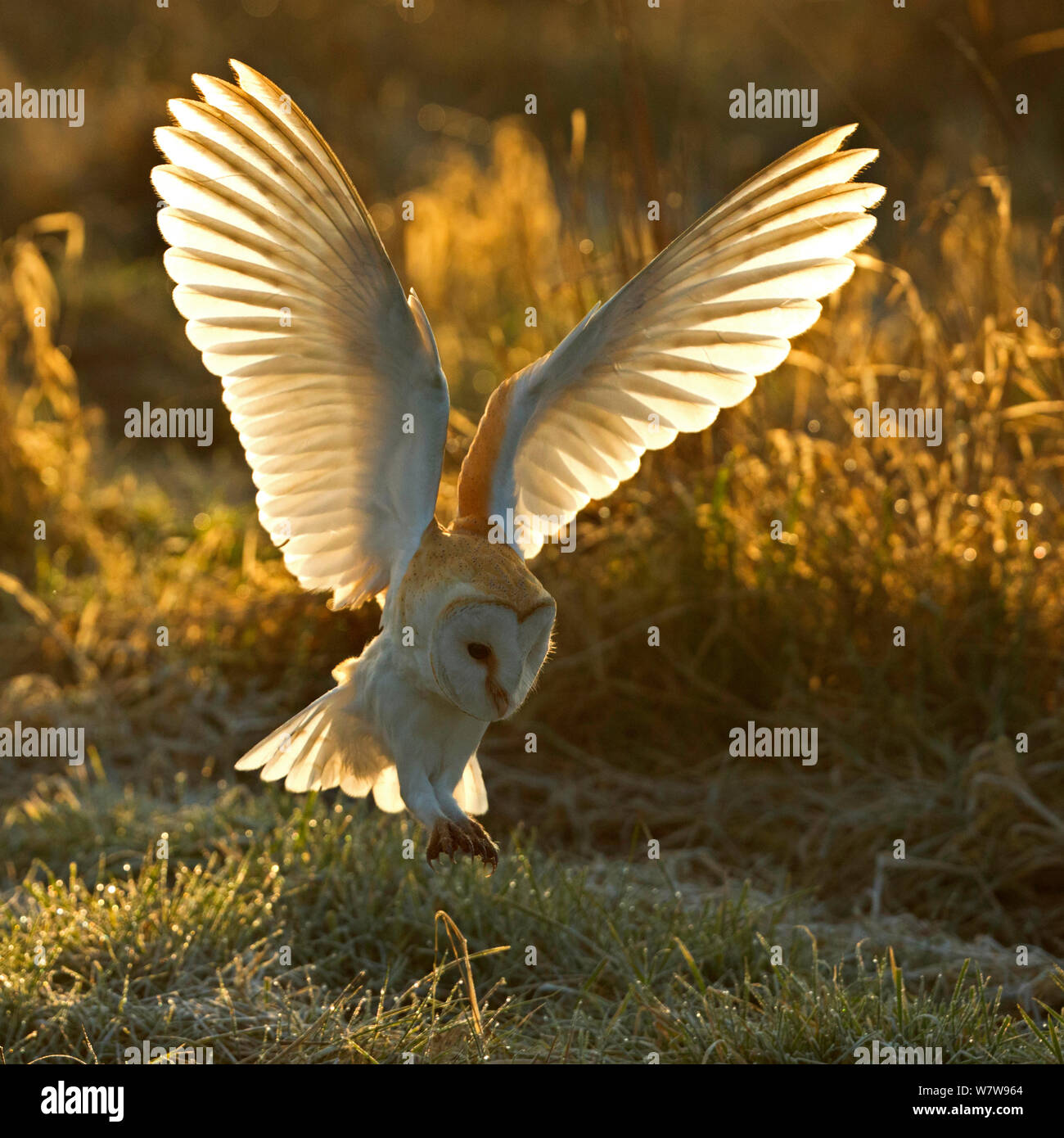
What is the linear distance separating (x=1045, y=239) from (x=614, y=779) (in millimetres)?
2088

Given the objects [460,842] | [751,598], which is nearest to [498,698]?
[460,842]

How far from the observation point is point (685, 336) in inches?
91.8

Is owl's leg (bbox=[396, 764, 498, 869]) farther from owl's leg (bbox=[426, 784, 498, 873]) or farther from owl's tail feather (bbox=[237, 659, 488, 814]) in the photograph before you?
owl's tail feather (bbox=[237, 659, 488, 814])

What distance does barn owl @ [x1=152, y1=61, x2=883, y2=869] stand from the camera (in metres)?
2.06

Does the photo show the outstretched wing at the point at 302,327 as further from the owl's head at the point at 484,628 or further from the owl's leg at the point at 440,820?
the owl's leg at the point at 440,820

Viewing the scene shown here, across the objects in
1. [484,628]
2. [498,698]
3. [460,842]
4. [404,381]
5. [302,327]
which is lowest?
[460,842]

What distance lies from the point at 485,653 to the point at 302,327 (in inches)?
26.6

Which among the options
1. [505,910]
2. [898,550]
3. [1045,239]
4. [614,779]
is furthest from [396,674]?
[1045,239]

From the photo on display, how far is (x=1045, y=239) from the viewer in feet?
13.2

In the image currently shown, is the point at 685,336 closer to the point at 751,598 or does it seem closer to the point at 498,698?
the point at 498,698

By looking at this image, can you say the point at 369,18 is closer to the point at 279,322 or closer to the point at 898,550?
the point at 898,550

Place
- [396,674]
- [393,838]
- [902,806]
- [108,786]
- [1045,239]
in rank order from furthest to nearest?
[1045,239], [108,786], [902,806], [393,838], [396,674]

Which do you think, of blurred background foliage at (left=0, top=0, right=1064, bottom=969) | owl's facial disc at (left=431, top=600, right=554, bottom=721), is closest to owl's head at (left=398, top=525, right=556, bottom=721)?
owl's facial disc at (left=431, top=600, right=554, bottom=721)

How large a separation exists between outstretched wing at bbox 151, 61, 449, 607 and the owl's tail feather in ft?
0.81
